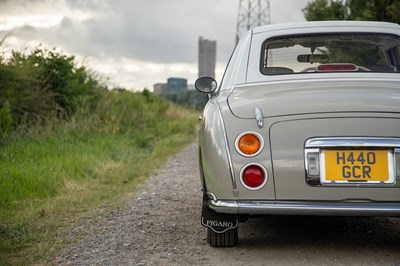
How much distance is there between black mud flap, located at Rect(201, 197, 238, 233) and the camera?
4.16 metres

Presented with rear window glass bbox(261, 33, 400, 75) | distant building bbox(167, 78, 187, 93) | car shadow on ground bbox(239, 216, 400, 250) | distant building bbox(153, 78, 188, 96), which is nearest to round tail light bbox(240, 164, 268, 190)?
car shadow on ground bbox(239, 216, 400, 250)

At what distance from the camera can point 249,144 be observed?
3.90 metres

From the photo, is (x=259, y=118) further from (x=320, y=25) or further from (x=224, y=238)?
(x=320, y=25)

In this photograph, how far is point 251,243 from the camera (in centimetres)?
447

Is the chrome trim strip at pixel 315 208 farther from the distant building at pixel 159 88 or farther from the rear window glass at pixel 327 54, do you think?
the distant building at pixel 159 88

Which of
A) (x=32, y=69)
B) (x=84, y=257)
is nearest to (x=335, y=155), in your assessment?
(x=84, y=257)

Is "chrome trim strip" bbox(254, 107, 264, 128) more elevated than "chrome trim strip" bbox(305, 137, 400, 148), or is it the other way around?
"chrome trim strip" bbox(254, 107, 264, 128)

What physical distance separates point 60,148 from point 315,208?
294 inches

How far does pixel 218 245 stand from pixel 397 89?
1502 millimetres

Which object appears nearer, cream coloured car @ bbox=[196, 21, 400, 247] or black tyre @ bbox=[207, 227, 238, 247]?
cream coloured car @ bbox=[196, 21, 400, 247]

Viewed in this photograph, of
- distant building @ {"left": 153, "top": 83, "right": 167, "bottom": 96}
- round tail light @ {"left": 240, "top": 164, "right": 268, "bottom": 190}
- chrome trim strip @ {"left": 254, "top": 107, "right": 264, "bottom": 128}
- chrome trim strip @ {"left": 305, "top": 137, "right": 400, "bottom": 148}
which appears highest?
distant building @ {"left": 153, "top": 83, "right": 167, "bottom": 96}

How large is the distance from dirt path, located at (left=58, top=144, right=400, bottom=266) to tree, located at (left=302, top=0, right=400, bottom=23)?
25.0 ft

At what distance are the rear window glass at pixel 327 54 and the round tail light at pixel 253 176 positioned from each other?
3.19 feet

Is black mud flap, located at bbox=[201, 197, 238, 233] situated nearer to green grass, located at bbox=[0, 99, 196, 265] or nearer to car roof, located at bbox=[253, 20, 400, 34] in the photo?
green grass, located at bbox=[0, 99, 196, 265]
